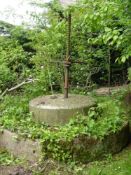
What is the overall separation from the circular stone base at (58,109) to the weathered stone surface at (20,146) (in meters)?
0.50

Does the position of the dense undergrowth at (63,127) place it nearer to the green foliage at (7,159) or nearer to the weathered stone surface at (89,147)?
the weathered stone surface at (89,147)

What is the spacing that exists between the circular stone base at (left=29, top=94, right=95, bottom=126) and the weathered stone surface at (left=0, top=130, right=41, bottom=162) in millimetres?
495

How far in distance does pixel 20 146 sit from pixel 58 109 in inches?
Result: 31.2

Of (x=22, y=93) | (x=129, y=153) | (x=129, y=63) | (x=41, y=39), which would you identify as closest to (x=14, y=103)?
(x=22, y=93)

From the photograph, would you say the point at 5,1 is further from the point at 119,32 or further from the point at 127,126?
the point at 119,32

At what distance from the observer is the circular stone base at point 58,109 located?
5.55 meters

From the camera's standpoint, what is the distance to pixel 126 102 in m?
7.11

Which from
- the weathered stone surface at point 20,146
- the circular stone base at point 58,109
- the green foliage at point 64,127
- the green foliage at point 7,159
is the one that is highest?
the circular stone base at point 58,109

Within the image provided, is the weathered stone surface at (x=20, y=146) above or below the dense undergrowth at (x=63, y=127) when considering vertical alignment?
below

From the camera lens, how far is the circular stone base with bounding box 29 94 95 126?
555 centimetres

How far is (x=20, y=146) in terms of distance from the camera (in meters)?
5.44

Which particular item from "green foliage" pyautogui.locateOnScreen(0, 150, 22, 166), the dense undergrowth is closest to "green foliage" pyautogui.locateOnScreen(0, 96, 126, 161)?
the dense undergrowth

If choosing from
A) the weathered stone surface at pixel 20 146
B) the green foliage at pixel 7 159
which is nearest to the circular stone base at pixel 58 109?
the weathered stone surface at pixel 20 146

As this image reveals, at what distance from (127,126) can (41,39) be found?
8.54 feet
